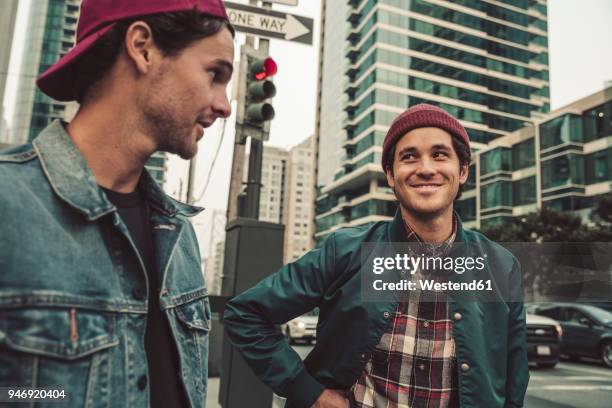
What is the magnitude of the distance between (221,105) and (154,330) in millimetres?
659

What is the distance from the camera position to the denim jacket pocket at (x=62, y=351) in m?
0.90

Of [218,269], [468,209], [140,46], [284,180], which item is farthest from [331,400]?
[284,180]

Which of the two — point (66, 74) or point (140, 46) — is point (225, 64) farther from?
point (66, 74)

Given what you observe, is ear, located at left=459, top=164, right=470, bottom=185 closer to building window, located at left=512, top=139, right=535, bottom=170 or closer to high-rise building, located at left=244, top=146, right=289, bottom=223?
building window, located at left=512, top=139, right=535, bottom=170

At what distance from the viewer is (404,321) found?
1.76 m

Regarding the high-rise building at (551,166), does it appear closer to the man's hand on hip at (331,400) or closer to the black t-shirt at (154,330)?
the man's hand on hip at (331,400)

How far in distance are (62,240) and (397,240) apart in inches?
51.4

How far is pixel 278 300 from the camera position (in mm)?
1827

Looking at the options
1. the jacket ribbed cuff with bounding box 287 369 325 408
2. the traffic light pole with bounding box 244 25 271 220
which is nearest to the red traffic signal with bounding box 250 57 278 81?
the traffic light pole with bounding box 244 25 271 220

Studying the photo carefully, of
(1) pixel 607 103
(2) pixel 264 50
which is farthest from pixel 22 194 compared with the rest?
(1) pixel 607 103

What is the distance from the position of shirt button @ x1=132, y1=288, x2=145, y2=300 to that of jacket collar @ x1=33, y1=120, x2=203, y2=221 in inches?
8.2

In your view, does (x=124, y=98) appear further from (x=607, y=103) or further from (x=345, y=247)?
(x=607, y=103)

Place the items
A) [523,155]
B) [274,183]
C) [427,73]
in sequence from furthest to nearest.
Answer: [274,183], [427,73], [523,155]

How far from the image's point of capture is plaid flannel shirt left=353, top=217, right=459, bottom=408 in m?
1.66
